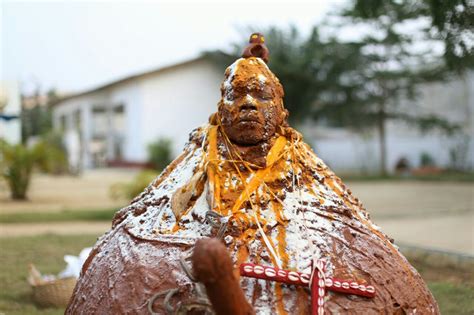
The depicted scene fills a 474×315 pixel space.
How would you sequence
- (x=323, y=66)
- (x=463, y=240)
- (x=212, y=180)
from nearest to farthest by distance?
(x=212, y=180) < (x=463, y=240) < (x=323, y=66)

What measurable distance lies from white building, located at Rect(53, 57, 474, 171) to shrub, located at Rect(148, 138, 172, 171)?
129 centimetres

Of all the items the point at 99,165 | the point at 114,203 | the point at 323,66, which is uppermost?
the point at 323,66

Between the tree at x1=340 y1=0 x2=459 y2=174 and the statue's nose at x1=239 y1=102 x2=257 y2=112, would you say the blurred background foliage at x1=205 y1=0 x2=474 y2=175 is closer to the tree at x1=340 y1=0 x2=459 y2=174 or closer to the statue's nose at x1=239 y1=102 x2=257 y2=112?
the tree at x1=340 y1=0 x2=459 y2=174

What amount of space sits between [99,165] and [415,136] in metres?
18.9

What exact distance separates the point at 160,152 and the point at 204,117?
3.83m

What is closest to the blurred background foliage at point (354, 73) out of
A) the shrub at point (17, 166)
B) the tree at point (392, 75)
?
the tree at point (392, 75)

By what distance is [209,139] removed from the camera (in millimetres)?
3139

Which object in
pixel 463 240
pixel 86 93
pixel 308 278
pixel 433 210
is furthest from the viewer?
pixel 86 93

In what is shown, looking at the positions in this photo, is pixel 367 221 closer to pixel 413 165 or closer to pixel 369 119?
pixel 369 119

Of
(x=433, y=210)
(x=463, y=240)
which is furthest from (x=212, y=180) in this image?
(x=433, y=210)

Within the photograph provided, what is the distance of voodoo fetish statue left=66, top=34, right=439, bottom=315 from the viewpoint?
257 cm

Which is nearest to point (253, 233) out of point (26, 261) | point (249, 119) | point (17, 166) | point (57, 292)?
point (249, 119)

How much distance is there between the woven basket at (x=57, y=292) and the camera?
21.3 feet

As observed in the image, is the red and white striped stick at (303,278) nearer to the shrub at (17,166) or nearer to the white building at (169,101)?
the shrub at (17,166)
